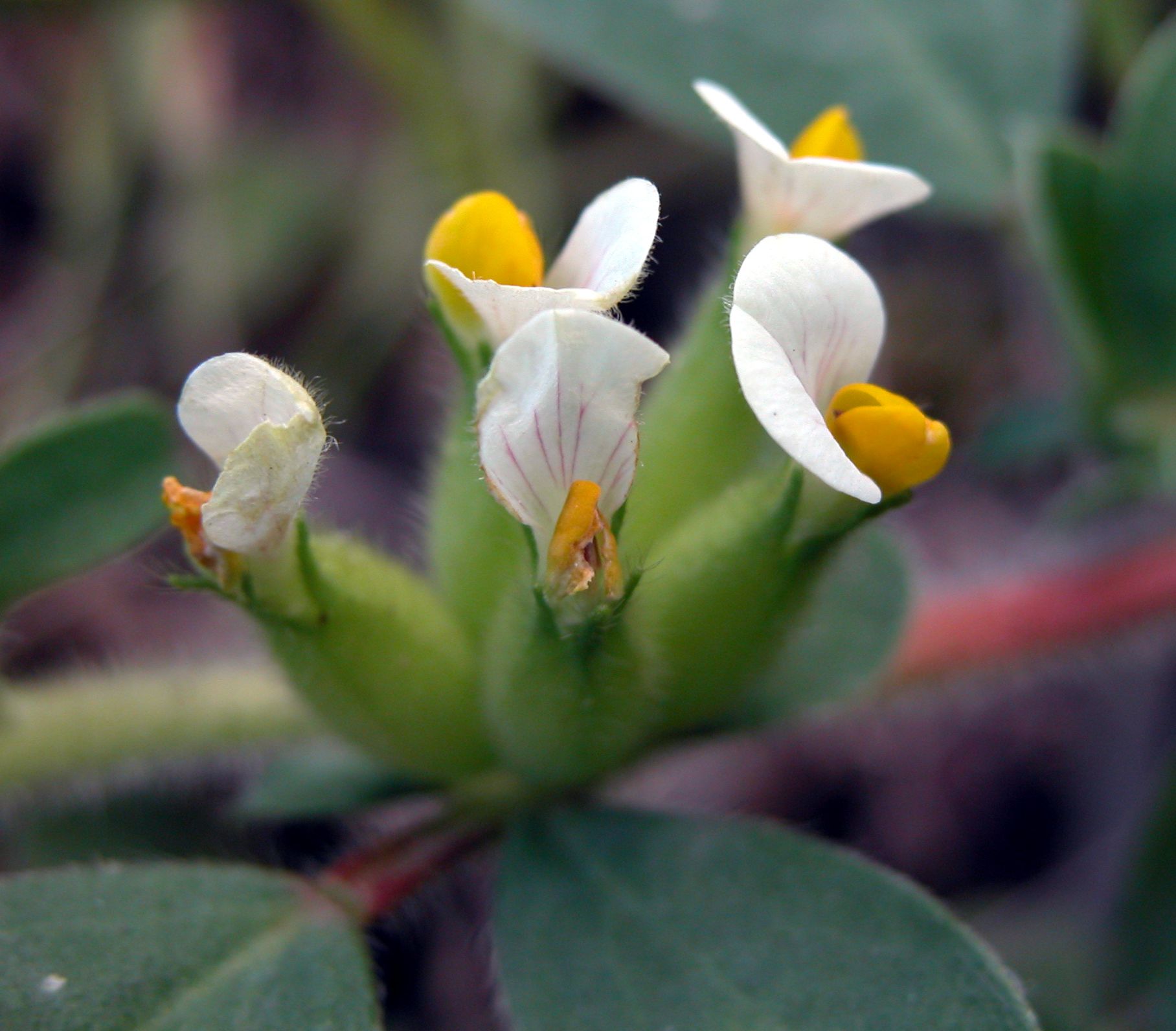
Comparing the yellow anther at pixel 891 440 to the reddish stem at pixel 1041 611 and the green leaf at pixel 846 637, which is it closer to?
the green leaf at pixel 846 637

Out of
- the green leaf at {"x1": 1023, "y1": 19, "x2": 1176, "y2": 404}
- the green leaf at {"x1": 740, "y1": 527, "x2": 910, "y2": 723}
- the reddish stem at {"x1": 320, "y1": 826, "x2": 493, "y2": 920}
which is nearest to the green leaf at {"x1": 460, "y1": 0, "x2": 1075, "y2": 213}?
the green leaf at {"x1": 1023, "y1": 19, "x2": 1176, "y2": 404}

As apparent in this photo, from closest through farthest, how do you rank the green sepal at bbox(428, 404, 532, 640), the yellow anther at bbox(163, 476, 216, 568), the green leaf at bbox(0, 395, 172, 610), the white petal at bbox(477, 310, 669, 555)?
the white petal at bbox(477, 310, 669, 555), the yellow anther at bbox(163, 476, 216, 568), the green sepal at bbox(428, 404, 532, 640), the green leaf at bbox(0, 395, 172, 610)

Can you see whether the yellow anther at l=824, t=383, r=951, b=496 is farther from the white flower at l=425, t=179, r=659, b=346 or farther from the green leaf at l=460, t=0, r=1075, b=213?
the green leaf at l=460, t=0, r=1075, b=213

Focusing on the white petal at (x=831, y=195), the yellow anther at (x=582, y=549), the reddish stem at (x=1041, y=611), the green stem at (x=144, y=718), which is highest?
the white petal at (x=831, y=195)

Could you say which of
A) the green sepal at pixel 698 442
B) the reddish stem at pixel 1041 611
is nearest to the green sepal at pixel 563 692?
the green sepal at pixel 698 442

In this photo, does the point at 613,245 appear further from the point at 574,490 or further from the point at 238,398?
the point at 238,398

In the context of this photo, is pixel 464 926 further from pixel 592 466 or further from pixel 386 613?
pixel 592 466

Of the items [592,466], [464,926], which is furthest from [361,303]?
[592,466]
